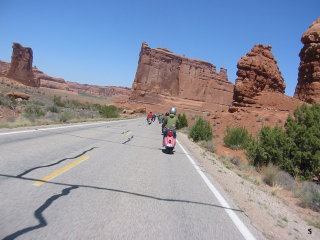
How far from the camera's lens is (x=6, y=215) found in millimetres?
4125

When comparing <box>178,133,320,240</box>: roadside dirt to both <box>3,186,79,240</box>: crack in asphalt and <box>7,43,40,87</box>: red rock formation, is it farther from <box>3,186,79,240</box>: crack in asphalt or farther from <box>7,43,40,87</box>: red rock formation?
<box>7,43,40,87</box>: red rock formation

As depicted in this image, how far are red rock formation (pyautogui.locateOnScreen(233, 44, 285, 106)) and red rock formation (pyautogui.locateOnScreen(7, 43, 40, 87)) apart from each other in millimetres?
101480

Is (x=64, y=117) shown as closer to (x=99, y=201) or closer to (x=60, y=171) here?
(x=60, y=171)

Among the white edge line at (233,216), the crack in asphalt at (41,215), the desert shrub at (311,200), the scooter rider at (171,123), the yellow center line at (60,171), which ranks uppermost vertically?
the scooter rider at (171,123)

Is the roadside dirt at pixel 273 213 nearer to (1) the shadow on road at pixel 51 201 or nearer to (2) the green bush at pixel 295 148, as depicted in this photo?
(1) the shadow on road at pixel 51 201

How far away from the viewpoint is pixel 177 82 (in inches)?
4970

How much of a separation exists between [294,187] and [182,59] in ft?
400

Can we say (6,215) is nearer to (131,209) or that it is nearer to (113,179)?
(131,209)

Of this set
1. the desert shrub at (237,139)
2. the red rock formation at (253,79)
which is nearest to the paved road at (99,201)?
the desert shrub at (237,139)

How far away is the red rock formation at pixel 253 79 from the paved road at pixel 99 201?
35.8m

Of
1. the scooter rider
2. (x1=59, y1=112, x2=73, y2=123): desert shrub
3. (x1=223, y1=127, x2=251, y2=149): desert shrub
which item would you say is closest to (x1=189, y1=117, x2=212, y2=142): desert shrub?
(x1=223, y1=127, x2=251, y2=149): desert shrub

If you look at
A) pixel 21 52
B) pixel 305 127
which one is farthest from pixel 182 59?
pixel 305 127

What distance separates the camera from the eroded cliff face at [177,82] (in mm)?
118312

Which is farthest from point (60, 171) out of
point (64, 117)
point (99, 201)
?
point (64, 117)
